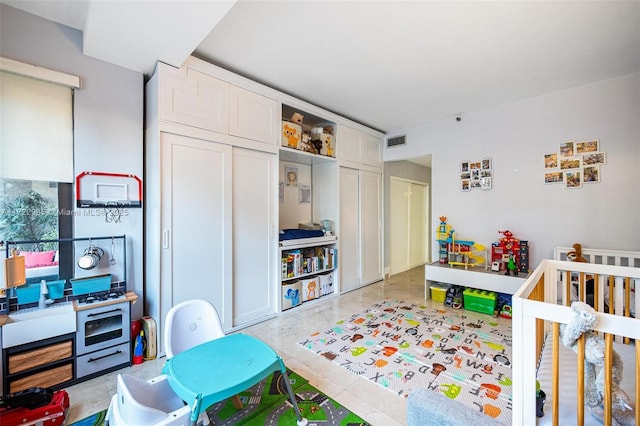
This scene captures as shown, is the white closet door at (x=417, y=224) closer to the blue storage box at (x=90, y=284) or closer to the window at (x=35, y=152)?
the blue storage box at (x=90, y=284)

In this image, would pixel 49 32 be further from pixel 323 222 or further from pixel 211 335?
pixel 323 222

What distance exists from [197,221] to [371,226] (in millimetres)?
2894

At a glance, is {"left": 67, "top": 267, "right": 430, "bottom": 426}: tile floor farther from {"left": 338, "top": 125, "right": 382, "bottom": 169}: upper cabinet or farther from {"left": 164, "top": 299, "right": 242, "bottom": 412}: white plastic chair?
{"left": 338, "top": 125, "right": 382, "bottom": 169}: upper cabinet

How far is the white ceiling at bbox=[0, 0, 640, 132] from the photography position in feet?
6.12

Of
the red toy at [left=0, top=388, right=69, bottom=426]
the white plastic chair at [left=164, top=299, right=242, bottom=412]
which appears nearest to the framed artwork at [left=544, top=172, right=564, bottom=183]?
the white plastic chair at [left=164, top=299, right=242, bottom=412]

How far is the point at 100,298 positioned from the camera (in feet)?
7.10

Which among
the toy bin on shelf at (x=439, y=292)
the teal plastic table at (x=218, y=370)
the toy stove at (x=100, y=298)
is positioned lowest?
the toy bin on shelf at (x=439, y=292)

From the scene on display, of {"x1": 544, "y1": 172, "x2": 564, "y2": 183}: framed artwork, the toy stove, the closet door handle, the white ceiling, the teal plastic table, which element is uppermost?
the white ceiling

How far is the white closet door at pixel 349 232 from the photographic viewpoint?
4113mm

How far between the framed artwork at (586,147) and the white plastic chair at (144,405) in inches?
171

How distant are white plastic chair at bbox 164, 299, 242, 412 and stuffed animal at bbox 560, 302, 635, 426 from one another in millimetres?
1791

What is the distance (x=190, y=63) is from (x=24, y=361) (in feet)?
8.29

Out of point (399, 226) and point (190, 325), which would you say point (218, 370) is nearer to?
point (190, 325)

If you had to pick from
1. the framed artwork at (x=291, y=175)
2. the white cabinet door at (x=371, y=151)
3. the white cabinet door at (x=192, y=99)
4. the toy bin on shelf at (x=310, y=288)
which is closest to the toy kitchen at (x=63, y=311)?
the white cabinet door at (x=192, y=99)
